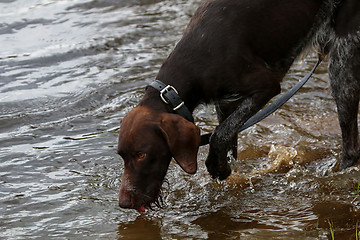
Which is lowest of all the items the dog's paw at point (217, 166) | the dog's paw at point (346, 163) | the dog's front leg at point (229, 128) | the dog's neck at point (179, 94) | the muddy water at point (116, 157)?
the muddy water at point (116, 157)

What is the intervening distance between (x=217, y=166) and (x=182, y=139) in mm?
776

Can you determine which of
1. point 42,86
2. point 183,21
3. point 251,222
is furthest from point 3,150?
point 183,21

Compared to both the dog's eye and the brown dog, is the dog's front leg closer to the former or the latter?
the brown dog

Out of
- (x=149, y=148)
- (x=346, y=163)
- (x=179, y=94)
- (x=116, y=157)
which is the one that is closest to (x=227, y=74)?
(x=179, y=94)

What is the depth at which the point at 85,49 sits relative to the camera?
9.52 metres

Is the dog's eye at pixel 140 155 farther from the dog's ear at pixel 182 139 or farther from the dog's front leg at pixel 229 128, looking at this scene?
the dog's front leg at pixel 229 128

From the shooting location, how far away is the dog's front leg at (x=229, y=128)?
5.05 m

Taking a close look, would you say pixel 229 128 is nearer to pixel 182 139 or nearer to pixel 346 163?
pixel 182 139

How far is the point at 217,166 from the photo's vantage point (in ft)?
16.9

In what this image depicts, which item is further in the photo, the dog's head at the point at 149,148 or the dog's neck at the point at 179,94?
the dog's neck at the point at 179,94

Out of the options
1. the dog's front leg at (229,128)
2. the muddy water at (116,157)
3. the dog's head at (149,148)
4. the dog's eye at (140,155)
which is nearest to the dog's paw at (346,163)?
the muddy water at (116,157)

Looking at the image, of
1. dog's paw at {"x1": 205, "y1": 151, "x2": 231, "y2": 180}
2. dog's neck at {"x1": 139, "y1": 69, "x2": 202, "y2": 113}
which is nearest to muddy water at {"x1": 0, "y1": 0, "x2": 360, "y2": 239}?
dog's paw at {"x1": 205, "y1": 151, "x2": 231, "y2": 180}

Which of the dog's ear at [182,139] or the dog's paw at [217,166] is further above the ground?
the dog's ear at [182,139]

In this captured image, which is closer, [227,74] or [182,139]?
[182,139]
